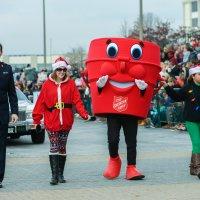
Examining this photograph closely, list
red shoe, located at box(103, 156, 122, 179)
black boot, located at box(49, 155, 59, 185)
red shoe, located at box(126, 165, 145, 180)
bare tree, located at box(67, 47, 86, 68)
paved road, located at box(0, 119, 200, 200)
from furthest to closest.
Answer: bare tree, located at box(67, 47, 86, 68)
red shoe, located at box(103, 156, 122, 179)
red shoe, located at box(126, 165, 145, 180)
black boot, located at box(49, 155, 59, 185)
paved road, located at box(0, 119, 200, 200)

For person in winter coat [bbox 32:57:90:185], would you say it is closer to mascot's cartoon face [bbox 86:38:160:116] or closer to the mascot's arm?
mascot's cartoon face [bbox 86:38:160:116]

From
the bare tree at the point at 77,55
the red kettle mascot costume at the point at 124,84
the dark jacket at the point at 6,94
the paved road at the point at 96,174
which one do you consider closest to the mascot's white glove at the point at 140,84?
the red kettle mascot costume at the point at 124,84

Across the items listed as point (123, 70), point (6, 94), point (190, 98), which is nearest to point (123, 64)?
point (123, 70)

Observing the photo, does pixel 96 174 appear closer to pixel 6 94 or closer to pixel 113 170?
pixel 113 170

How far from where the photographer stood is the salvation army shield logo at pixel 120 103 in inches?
441

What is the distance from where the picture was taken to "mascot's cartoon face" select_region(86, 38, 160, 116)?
11.2 m

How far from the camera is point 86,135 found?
2241 cm

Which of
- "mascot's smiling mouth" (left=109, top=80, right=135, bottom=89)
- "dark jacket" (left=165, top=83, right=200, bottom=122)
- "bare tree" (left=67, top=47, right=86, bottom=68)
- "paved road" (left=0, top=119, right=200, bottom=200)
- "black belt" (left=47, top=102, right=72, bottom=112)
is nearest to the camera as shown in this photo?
"paved road" (left=0, top=119, right=200, bottom=200)

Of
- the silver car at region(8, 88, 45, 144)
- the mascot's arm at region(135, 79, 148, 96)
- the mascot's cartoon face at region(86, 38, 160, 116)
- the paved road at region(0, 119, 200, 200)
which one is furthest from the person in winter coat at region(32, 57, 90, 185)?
the silver car at region(8, 88, 45, 144)

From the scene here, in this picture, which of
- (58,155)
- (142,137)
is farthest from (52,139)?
(142,137)

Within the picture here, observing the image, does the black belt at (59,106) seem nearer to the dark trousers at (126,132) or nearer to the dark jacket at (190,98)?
the dark trousers at (126,132)

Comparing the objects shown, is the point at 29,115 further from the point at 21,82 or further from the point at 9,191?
the point at 21,82

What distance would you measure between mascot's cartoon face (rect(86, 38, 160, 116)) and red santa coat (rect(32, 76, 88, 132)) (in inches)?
18.7

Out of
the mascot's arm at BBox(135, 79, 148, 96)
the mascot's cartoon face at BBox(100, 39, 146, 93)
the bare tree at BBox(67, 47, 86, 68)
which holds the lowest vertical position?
the bare tree at BBox(67, 47, 86, 68)
